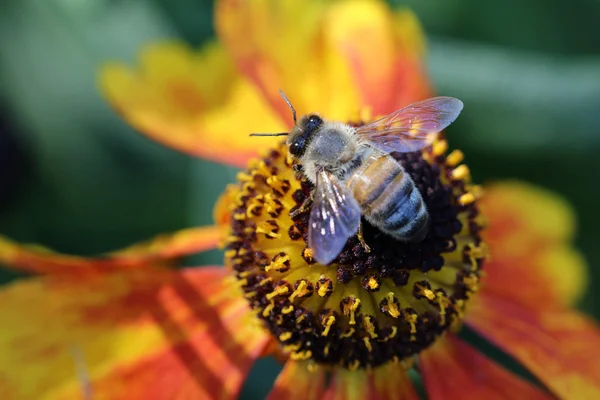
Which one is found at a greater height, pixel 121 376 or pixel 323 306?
pixel 323 306

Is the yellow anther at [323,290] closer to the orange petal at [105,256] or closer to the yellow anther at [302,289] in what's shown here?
the yellow anther at [302,289]

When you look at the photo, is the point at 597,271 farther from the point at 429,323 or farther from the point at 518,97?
the point at 429,323

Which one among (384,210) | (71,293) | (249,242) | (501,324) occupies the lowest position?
(501,324)

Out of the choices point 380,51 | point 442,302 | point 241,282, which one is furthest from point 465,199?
point 380,51

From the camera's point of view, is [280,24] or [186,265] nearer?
[280,24]

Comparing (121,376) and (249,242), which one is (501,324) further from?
(121,376)

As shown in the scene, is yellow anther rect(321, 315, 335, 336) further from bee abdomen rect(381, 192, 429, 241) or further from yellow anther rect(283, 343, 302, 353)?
bee abdomen rect(381, 192, 429, 241)

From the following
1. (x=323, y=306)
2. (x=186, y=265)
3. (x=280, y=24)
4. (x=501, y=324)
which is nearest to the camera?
(x=323, y=306)

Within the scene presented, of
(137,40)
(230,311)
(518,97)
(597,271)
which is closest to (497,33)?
(518,97)

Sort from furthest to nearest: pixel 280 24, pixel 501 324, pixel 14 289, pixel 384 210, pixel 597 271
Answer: pixel 597 271
pixel 280 24
pixel 501 324
pixel 14 289
pixel 384 210

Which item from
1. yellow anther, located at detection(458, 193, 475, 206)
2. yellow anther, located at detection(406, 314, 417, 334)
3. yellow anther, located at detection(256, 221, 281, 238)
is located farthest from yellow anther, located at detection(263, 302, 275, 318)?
yellow anther, located at detection(458, 193, 475, 206)
